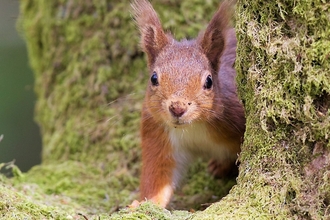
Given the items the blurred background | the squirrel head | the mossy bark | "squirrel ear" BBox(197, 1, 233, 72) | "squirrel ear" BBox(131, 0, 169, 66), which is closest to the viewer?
the mossy bark

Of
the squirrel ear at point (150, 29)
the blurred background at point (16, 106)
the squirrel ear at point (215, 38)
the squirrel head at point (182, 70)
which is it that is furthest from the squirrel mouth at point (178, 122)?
the blurred background at point (16, 106)

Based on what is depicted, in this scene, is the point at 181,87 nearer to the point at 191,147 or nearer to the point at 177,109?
the point at 177,109

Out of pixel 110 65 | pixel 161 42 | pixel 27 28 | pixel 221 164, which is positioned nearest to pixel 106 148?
pixel 110 65

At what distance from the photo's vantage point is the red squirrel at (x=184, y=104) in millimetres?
3375

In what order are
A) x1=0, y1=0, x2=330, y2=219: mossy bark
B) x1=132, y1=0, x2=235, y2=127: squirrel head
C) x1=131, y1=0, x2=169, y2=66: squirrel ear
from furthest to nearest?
x1=131, y1=0, x2=169, y2=66: squirrel ear, x1=132, y1=0, x2=235, y2=127: squirrel head, x1=0, y1=0, x2=330, y2=219: mossy bark

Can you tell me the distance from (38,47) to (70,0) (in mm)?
807

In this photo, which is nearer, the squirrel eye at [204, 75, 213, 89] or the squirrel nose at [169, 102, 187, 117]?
A: the squirrel nose at [169, 102, 187, 117]

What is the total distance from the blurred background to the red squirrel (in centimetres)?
497

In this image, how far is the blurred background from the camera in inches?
338

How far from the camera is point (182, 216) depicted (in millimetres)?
2787

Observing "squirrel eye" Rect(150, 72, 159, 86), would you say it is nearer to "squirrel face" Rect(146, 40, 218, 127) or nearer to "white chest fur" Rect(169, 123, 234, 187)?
"squirrel face" Rect(146, 40, 218, 127)

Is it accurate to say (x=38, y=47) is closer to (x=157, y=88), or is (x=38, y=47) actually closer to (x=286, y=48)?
(x=157, y=88)

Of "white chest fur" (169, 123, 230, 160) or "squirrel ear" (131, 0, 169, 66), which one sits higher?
"squirrel ear" (131, 0, 169, 66)

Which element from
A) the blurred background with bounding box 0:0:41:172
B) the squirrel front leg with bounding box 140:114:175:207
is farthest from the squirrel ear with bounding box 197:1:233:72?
the blurred background with bounding box 0:0:41:172
